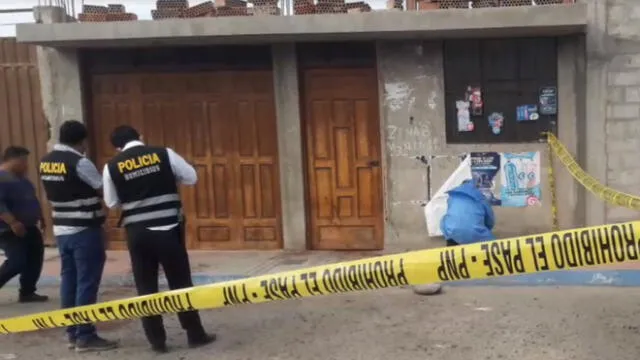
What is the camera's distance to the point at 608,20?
848cm

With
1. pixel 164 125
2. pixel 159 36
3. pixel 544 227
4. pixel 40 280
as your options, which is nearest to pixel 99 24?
pixel 159 36

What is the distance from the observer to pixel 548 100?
883 cm

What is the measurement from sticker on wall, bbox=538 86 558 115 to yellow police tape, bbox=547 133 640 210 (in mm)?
266

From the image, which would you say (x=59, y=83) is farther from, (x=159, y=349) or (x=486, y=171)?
(x=486, y=171)

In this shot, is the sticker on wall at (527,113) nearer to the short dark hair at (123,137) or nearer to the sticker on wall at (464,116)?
the sticker on wall at (464,116)

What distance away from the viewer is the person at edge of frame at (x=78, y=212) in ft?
19.2

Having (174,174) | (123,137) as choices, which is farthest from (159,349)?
(123,137)

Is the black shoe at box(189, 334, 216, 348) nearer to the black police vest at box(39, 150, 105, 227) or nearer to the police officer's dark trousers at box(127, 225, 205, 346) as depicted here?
the police officer's dark trousers at box(127, 225, 205, 346)

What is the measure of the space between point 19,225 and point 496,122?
513cm

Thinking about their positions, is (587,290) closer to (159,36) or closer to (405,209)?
(405,209)

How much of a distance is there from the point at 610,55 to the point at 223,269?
4.77 m

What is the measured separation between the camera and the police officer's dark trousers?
5.66 metres

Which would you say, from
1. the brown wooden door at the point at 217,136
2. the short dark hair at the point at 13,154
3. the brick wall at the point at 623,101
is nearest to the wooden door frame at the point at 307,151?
the brown wooden door at the point at 217,136

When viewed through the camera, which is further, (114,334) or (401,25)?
(401,25)
